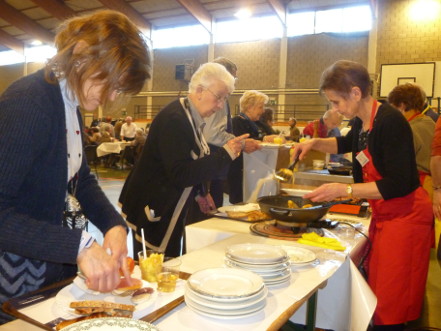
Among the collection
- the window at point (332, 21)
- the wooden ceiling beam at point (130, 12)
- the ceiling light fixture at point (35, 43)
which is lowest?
the window at point (332, 21)

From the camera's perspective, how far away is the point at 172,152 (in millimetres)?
1806

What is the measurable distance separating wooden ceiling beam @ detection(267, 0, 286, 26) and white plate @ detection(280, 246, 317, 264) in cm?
1187

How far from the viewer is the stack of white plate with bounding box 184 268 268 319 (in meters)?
0.88

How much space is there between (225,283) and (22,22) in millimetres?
16917

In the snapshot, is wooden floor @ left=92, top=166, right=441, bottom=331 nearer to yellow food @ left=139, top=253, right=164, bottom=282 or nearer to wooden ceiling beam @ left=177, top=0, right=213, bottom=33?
yellow food @ left=139, top=253, right=164, bottom=282

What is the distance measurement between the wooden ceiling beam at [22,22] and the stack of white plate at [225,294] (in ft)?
49.2

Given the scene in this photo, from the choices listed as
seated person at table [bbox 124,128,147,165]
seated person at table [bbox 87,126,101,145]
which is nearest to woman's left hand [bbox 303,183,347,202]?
seated person at table [bbox 124,128,147,165]

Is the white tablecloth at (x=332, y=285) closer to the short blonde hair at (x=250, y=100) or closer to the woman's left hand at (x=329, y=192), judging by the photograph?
the woman's left hand at (x=329, y=192)

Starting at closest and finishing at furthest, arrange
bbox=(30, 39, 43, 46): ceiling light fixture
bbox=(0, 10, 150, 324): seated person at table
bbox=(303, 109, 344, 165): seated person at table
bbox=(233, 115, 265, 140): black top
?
1. bbox=(0, 10, 150, 324): seated person at table
2. bbox=(233, 115, 265, 140): black top
3. bbox=(303, 109, 344, 165): seated person at table
4. bbox=(30, 39, 43, 46): ceiling light fixture

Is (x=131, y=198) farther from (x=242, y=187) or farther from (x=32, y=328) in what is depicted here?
(x=242, y=187)

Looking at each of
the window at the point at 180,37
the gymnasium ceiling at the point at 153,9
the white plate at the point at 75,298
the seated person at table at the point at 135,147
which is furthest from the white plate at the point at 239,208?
the window at the point at 180,37

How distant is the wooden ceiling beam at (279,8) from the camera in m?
12.1

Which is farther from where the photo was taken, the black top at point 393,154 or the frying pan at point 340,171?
the frying pan at point 340,171

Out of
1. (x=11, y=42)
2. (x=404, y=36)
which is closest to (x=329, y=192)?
(x=404, y=36)
